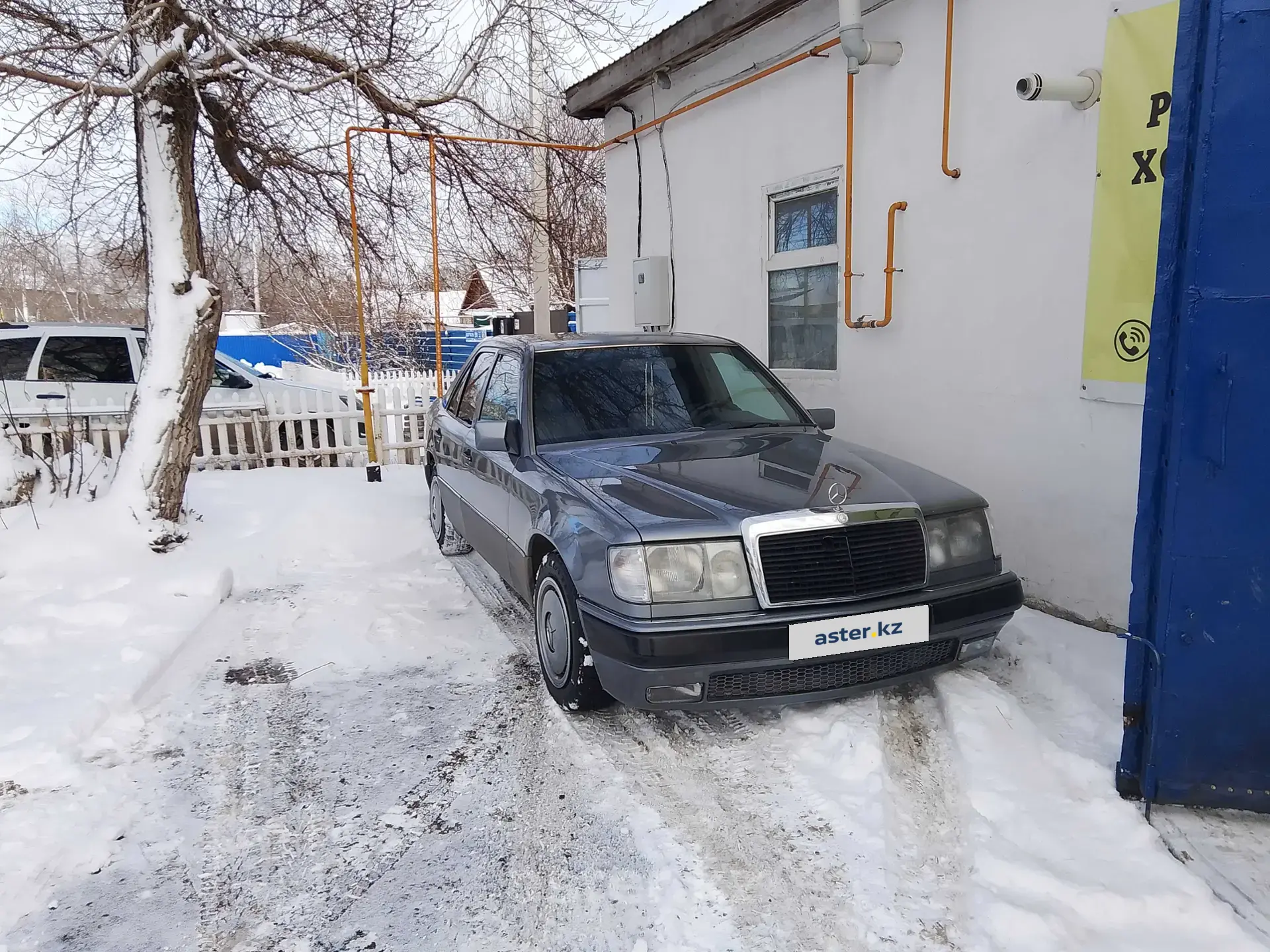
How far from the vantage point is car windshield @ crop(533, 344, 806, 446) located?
405cm

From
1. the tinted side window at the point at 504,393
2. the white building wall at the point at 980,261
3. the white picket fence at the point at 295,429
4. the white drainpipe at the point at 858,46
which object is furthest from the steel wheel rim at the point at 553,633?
the white picket fence at the point at 295,429

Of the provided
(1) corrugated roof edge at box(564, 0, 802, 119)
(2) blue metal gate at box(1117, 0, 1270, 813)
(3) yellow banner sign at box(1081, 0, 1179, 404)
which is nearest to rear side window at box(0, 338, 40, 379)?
(1) corrugated roof edge at box(564, 0, 802, 119)

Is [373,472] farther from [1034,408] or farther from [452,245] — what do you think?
[1034,408]

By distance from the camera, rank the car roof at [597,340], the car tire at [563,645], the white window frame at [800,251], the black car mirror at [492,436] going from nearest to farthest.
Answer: the car tire at [563,645], the black car mirror at [492,436], the car roof at [597,340], the white window frame at [800,251]

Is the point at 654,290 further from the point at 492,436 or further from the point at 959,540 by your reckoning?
the point at 959,540

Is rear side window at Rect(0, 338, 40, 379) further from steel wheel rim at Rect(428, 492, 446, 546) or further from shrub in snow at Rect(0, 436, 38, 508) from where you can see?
steel wheel rim at Rect(428, 492, 446, 546)

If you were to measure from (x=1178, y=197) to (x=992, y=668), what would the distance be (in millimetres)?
2151

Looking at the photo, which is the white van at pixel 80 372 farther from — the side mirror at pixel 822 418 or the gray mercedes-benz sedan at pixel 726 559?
the side mirror at pixel 822 418

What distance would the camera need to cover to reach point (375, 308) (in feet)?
37.6

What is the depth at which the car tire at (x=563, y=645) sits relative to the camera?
10.5 ft

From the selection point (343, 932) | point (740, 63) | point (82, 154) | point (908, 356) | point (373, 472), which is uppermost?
point (740, 63)

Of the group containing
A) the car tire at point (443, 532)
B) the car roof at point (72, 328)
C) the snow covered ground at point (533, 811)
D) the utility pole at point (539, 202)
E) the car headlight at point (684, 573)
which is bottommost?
Answer: the snow covered ground at point (533, 811)

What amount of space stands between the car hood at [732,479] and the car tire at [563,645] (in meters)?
0.42

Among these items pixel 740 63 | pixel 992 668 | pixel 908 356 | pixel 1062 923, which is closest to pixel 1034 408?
pixel 908 356
